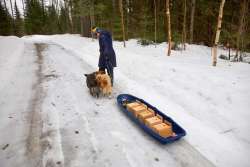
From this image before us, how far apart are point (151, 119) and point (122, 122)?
34.4 inches

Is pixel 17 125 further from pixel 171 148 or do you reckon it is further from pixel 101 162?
pixel 171 148

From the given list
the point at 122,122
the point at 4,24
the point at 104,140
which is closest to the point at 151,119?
the point at 122,122

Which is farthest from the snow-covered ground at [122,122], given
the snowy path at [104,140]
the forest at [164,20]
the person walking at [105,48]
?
the forest at [164,20]

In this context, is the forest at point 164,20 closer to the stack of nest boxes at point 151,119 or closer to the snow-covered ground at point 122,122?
the snow-covered ground at point 122,122

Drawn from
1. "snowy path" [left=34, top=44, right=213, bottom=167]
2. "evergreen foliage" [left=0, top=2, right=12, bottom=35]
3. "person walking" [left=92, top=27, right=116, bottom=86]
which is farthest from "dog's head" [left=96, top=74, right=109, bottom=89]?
"evergreen foliage" [left=0, top=2, right=12, bottom=35]

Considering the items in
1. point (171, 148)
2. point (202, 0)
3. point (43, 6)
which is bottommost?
point (171, 148)

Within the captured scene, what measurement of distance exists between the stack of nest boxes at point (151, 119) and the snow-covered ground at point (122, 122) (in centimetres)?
27

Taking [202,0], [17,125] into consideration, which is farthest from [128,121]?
[202,0]

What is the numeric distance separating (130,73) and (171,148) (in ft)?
20.3

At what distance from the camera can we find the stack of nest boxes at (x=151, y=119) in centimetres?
456

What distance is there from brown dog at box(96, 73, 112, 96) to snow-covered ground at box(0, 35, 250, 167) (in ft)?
1.09

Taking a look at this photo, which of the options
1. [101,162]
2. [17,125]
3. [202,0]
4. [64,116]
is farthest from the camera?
[202,0]

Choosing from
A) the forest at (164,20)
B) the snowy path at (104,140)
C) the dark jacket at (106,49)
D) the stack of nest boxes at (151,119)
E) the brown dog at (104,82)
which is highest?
the forest at (164,20)

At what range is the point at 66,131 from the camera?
502 cm
